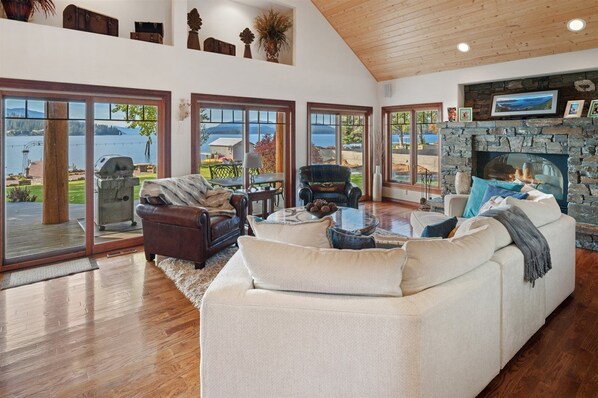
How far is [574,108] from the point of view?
5.52m

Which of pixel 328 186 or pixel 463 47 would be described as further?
pixel 328 186

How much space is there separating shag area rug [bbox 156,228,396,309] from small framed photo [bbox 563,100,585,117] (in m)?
3.53

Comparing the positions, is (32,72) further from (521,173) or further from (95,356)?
(521,173)

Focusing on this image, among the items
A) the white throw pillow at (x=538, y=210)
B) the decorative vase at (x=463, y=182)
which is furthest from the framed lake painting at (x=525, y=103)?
the white throw pillow at (x=538, y=210)

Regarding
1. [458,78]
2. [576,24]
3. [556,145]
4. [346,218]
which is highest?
[576,24]

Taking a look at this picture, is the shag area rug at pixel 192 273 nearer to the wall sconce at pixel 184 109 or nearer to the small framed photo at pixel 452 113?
the wall sconce at pixel 184 109

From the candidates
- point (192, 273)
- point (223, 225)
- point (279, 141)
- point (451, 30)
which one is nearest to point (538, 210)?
point (223, 225)

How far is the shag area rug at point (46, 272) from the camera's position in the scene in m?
3.94

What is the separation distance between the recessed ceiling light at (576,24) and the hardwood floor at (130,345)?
3.30 meters

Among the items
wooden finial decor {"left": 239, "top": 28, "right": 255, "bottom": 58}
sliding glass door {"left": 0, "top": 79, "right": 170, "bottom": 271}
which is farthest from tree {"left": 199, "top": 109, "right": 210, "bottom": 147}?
wooden finial decor {"left": 239, "top": 28, "right": 255, "bottom": 58}

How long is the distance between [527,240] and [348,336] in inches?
66.7

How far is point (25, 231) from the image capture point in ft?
14.9

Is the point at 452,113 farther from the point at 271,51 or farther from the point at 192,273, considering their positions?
the point at 192,273

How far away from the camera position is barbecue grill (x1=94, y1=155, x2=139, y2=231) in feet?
16.3
